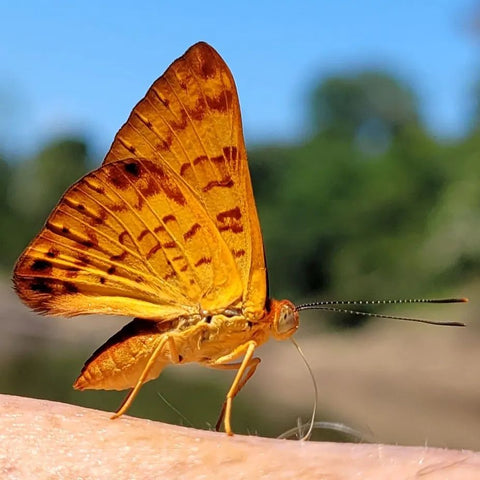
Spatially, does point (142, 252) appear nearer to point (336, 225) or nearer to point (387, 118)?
point (336, 225)

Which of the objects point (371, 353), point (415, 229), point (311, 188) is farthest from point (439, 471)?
point (311, 188)

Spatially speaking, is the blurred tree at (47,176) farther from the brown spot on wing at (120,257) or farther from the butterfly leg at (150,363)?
the butterfly leg at (150,363)

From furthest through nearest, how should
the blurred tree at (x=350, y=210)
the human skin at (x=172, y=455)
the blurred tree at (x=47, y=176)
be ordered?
the blurred tree at (x=47, y=176) → the blurred tree at (x=350, y=210) → the human skin at (x=172, y=455)

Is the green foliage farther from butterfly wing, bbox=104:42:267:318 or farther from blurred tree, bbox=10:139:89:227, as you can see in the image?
butterfly wing, bbox=104:42:267:318

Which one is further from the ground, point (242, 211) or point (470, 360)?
point (242, 211)

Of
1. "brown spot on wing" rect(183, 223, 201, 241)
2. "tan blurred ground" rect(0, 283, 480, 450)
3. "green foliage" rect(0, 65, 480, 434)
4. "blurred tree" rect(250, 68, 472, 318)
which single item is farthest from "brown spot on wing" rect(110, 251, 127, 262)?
"blurred tree" rect(250, 68, 472, 318)

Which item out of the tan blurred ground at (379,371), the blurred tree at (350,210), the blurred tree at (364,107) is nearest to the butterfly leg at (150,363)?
the tan blurred ground at (379,371)

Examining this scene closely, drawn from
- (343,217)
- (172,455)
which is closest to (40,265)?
(172,455)
